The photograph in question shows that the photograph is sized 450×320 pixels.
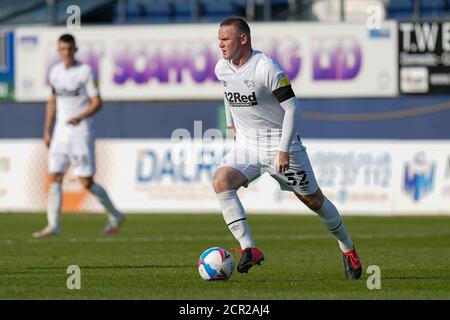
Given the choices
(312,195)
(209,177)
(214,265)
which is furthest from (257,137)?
(209,177)

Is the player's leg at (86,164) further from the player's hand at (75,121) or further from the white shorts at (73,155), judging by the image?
the player's hand at (75,121)

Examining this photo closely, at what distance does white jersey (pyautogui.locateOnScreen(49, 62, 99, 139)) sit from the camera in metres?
16.7

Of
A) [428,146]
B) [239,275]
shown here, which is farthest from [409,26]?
[239,275]

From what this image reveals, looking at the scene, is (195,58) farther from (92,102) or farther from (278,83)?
(278,83)

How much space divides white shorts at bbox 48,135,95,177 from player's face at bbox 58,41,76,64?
3.76 feet

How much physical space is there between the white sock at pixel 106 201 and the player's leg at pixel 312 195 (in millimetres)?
6923

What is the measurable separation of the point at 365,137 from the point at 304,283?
16.3 m

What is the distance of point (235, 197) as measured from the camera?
1012cm

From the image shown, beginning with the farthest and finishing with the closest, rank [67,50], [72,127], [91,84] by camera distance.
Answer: [72,127] → [91,84] → [67,50]

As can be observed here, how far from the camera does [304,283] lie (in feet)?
32.1

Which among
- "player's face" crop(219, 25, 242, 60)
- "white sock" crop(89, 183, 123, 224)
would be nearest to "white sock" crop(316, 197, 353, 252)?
"player's face" crop(219, 25, 242, 60)

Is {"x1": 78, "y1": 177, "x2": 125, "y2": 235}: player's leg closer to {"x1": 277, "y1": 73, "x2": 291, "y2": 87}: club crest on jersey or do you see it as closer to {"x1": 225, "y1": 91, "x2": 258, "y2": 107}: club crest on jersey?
{"x1": 225, "y1": 91, "x2": 258, "y2": 107}: club crest on jersey

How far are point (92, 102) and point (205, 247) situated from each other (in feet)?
10.7

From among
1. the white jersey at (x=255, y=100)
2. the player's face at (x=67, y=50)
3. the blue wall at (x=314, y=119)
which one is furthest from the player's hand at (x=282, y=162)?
the blue wall at (x=314, y=119)
